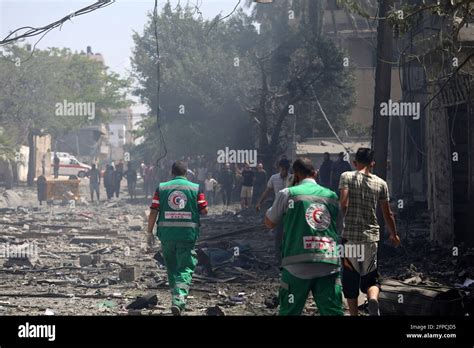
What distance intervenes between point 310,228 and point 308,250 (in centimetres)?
19

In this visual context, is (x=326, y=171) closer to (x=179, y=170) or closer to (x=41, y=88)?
(x=179, y=170)

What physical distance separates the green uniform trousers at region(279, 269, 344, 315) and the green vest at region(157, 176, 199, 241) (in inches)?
97.1

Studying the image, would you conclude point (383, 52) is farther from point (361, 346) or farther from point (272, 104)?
point (272, 104)

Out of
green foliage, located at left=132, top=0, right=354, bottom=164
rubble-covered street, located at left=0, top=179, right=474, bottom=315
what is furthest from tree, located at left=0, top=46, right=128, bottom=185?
rubble-covered street, located at left=0, top=179, right=474, bottom=315

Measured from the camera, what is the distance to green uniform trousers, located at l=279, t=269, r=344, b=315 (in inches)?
287

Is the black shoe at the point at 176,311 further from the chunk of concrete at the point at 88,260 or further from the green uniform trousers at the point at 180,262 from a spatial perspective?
the chunk of concrete at the point at 88,260

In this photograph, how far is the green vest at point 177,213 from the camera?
9617 mm

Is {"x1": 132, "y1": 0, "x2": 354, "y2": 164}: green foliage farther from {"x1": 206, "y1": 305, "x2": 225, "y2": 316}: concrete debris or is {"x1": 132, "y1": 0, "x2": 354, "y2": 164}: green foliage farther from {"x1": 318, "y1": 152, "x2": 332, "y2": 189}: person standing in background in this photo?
{"x1": 206, "y1": 305, "x2": 225, "y2": 316}: concrete debris

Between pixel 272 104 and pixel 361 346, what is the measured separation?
1060 inches

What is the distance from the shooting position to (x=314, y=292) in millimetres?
7375

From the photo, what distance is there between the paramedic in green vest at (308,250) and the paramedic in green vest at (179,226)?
2344 mm

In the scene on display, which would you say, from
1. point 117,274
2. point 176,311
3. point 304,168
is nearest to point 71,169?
point 117,274

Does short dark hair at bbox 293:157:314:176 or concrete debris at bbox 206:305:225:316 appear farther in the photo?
concrete debris at bbox 206:305:225:316

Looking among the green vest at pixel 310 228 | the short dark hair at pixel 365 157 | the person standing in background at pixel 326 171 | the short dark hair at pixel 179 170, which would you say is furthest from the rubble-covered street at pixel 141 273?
the person standing in background at pixel 326 171
